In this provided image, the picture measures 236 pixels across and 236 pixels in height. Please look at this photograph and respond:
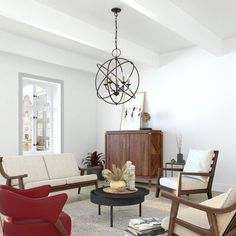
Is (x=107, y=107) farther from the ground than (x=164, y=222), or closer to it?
farther from the ground

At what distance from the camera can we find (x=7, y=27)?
531 cm

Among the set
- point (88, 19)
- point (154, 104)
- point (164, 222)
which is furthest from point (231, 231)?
point (154, 104)

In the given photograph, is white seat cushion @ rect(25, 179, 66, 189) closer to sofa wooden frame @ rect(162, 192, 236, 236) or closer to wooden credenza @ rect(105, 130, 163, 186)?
wooden credenza @ rect(105, 130, 163, 186)

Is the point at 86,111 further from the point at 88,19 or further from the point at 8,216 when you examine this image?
the point at 8,216

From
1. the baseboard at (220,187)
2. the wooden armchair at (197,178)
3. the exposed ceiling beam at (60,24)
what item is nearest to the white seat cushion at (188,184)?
the wooden armchair at (197,178)

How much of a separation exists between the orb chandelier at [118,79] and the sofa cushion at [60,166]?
148 cm

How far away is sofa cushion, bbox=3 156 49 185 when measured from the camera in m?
4.71

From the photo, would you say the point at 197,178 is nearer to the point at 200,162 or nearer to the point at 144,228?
the point at 200,162

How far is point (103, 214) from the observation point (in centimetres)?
428

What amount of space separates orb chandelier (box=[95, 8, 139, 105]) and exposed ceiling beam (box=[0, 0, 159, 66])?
0.85ft

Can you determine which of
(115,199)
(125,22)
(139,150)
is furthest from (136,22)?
(115,199)

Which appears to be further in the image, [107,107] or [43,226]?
[107,107]

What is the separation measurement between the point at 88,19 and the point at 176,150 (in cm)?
361

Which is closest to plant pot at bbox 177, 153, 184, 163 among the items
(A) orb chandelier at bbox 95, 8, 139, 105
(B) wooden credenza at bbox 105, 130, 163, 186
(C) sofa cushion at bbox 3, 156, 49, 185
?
(B) wooden credenza at bbox 105, 130, 163, 186
